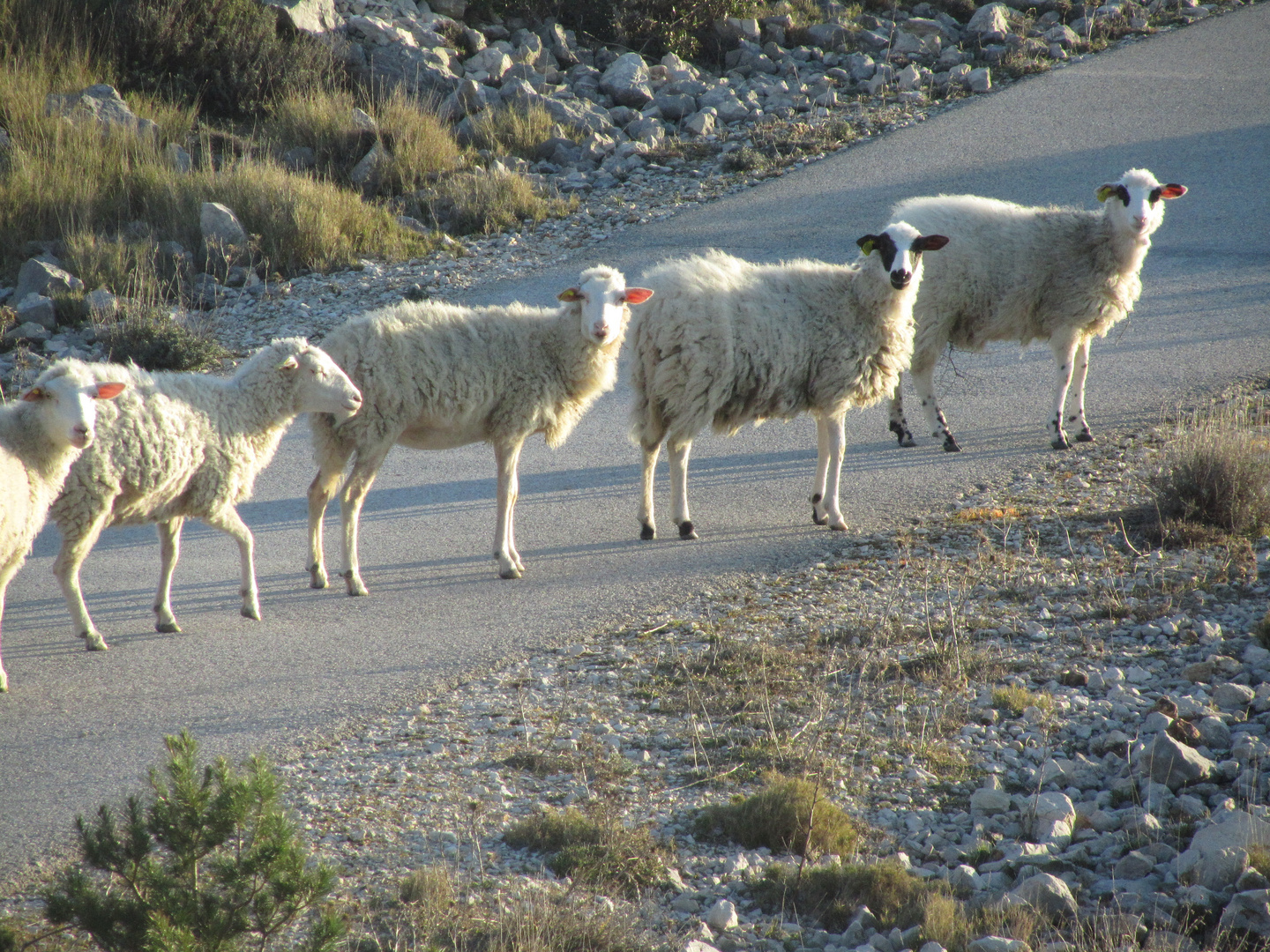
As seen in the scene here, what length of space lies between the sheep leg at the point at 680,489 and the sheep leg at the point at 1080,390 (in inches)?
166

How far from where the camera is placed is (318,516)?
6984 millimetres

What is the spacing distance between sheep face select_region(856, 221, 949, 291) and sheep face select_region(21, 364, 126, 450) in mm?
5380

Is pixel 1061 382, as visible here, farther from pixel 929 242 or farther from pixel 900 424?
pixel 929 242

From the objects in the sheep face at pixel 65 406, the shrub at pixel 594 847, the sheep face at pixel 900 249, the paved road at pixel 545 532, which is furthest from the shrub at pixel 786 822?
the sheep face at pixel 900 249

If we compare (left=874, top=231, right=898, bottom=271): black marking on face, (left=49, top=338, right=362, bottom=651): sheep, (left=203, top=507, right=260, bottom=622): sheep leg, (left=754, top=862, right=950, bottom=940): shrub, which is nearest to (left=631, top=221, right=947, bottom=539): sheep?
(left=874, top=231, right=898, bottom=271): black marking on face

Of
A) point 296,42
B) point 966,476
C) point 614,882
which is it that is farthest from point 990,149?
point 614,882

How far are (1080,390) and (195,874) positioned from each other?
8962 mm

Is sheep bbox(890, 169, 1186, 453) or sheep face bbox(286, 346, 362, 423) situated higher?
sheep bbox(890, 169, 1186, 453)

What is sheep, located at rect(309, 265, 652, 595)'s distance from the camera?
6930 mm

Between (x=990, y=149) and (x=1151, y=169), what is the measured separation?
2623mm

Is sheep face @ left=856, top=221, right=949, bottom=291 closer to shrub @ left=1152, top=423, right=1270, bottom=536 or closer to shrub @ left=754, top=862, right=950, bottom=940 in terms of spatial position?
shrub @ left=1152, top=423, right=1270, bottom=536

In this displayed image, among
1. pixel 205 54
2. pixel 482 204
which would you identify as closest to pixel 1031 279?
pixel 482 204

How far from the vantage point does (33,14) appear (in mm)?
17766

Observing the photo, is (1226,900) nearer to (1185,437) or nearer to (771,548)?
(771,548)
